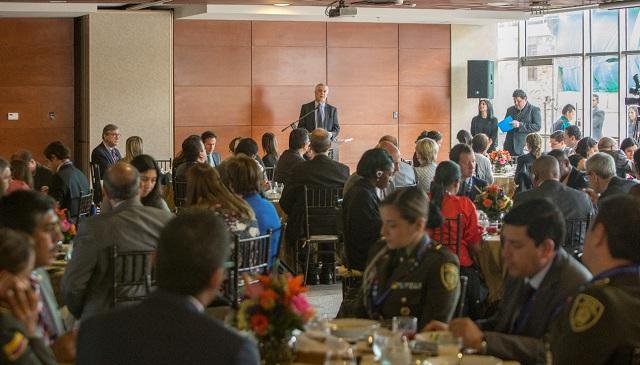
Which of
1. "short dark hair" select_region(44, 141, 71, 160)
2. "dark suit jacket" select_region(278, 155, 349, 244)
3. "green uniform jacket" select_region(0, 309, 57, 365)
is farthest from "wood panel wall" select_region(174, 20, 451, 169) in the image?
"green uniform jacket" select_region(0, 309, 57, 365)

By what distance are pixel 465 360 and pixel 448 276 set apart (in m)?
0.89

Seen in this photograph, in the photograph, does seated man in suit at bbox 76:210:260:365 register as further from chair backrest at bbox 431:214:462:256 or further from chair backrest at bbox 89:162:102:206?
chair backrest at bbox 89:162:102:206

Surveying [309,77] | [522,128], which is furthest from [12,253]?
[309,77]

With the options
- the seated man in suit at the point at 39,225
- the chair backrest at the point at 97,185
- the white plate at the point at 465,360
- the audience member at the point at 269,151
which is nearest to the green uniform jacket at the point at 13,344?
the seated man in suit at the point at 39,225

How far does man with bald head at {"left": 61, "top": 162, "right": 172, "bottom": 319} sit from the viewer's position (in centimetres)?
546

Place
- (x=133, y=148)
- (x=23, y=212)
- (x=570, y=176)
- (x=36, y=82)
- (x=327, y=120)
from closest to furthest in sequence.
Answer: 1. (x=23, y=212)
2. (x=570, y=176)
3. (x=133, y=148)
4. (x=327, y=120)
5. (x=36, y=82)

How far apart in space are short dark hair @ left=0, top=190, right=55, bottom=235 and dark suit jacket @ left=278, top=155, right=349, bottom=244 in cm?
561

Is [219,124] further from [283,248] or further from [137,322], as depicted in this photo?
[137,322]

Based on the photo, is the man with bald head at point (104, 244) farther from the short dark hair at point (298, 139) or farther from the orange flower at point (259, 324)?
the short dark hair at point (298, 139)

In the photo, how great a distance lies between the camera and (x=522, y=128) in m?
16.6

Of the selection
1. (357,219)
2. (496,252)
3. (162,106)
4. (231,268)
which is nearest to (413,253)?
(231,268)

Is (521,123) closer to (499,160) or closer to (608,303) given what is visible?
(499,160)

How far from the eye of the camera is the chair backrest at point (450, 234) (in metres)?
7.24

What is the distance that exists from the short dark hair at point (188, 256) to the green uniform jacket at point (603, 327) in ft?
4.30
